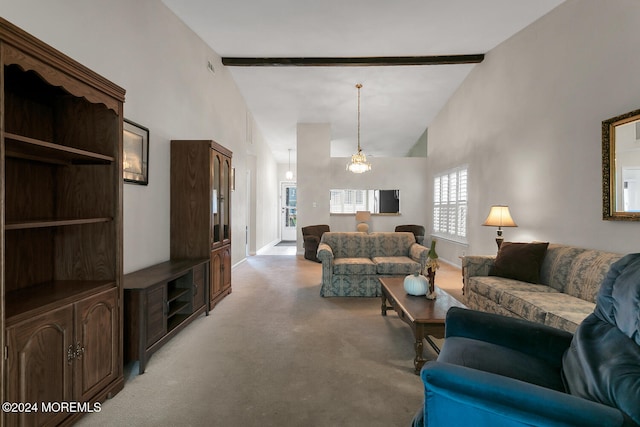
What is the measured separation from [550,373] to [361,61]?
516 cm

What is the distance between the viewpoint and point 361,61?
540 centimetres

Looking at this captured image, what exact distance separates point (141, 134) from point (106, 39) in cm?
85

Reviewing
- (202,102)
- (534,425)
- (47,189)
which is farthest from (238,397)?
(202,102)

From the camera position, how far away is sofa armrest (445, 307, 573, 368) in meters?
1.60

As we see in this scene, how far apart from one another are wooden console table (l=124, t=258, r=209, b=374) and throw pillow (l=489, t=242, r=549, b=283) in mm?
3359

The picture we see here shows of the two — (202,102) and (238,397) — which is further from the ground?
(202,102)

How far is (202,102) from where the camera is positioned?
477 cm

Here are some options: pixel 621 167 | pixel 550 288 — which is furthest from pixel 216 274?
pixel 621 167

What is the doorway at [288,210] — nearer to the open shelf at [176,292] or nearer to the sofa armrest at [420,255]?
the sofa armrest at [420,255]

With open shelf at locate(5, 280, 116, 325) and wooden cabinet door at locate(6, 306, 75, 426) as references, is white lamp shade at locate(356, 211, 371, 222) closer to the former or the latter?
open shelf at locate(5, 280, 116, 325)

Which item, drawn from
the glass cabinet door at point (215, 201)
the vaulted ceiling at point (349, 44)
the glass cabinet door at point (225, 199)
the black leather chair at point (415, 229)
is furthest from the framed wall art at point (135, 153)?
the black leather chair at point (415, 229)

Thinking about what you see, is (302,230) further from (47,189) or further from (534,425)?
(534,425)

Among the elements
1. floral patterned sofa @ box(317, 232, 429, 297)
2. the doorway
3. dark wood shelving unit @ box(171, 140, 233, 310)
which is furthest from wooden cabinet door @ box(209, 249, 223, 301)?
the doorway

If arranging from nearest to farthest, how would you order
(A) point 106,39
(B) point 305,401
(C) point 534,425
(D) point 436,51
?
(C) point 534,425 → (B) point 305,401 → (A) point 106,39 → (D) point 436,51
